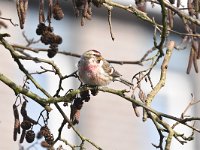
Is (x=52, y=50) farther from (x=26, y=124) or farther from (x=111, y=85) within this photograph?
(x=111, y=85)

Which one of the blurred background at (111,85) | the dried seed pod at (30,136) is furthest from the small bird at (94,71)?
the blurred background at (111,85)

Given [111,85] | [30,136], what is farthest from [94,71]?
[111,85]

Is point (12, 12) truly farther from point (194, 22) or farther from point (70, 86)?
point (194, 22)

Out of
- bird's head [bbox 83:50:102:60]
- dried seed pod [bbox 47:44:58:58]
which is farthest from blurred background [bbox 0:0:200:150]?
dried seed pod [bbox 47:44:58:58]

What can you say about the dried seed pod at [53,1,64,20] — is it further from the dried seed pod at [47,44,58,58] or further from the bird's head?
the bird's head

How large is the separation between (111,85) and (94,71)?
2.64 meters

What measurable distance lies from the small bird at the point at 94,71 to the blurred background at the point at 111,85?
2.07 m

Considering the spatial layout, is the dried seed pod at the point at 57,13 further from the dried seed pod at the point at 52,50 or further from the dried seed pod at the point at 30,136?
the dried seed pod at the point at 30,136

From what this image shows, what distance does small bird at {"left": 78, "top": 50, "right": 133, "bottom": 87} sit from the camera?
3.12 metres

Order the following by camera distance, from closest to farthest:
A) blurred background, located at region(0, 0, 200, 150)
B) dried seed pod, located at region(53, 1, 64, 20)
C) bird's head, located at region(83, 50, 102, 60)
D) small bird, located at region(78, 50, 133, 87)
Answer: dried seed pod, located at region(53, 1, 64, 20) → small bird, located at region(78, 50, 133, 87) → bird's head, located at region(83, 50, 102, 60) → blurred background, located at region(0, 0, 200, 150)

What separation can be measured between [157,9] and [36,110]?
4.69ft

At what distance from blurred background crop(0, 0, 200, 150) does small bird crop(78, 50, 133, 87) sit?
81.6 inches

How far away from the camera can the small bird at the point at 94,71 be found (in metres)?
3.12

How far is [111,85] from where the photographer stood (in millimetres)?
5918
